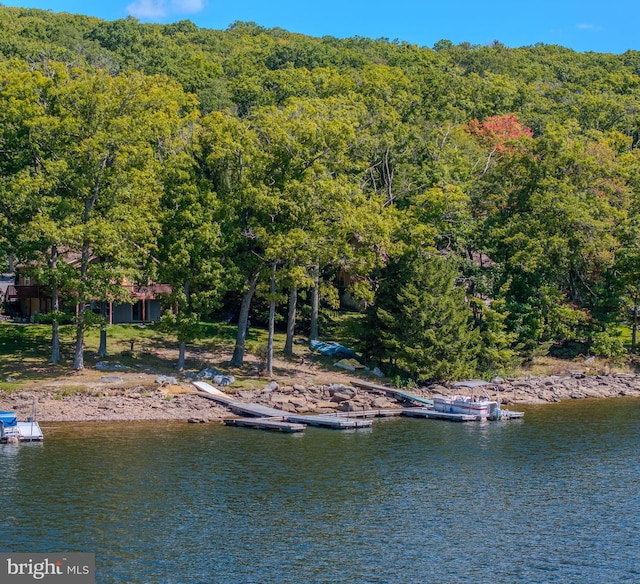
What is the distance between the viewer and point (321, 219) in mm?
68062

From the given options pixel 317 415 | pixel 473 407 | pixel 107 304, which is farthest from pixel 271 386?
pixel 107 304

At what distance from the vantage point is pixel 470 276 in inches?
3041

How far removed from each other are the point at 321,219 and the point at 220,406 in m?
16.6

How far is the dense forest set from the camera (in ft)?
206

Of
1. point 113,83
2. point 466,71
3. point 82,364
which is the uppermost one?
point 466,71

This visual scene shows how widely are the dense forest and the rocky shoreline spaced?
159 inches

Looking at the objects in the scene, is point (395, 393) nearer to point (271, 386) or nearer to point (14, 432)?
point (271, 386)

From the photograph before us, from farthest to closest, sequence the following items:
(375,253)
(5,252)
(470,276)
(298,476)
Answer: (470,276) < (375,253) < (5,252) < (298,476)

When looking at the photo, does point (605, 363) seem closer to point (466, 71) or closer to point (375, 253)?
point (375, 253)

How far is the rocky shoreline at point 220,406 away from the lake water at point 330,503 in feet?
7.54

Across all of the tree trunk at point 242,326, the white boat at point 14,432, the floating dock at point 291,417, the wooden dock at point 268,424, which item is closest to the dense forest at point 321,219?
the tree trunk at point 242,326

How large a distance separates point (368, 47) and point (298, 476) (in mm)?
150506

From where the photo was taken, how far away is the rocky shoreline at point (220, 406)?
5694cm

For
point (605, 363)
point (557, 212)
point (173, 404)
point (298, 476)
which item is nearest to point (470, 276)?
point (557, 212)
